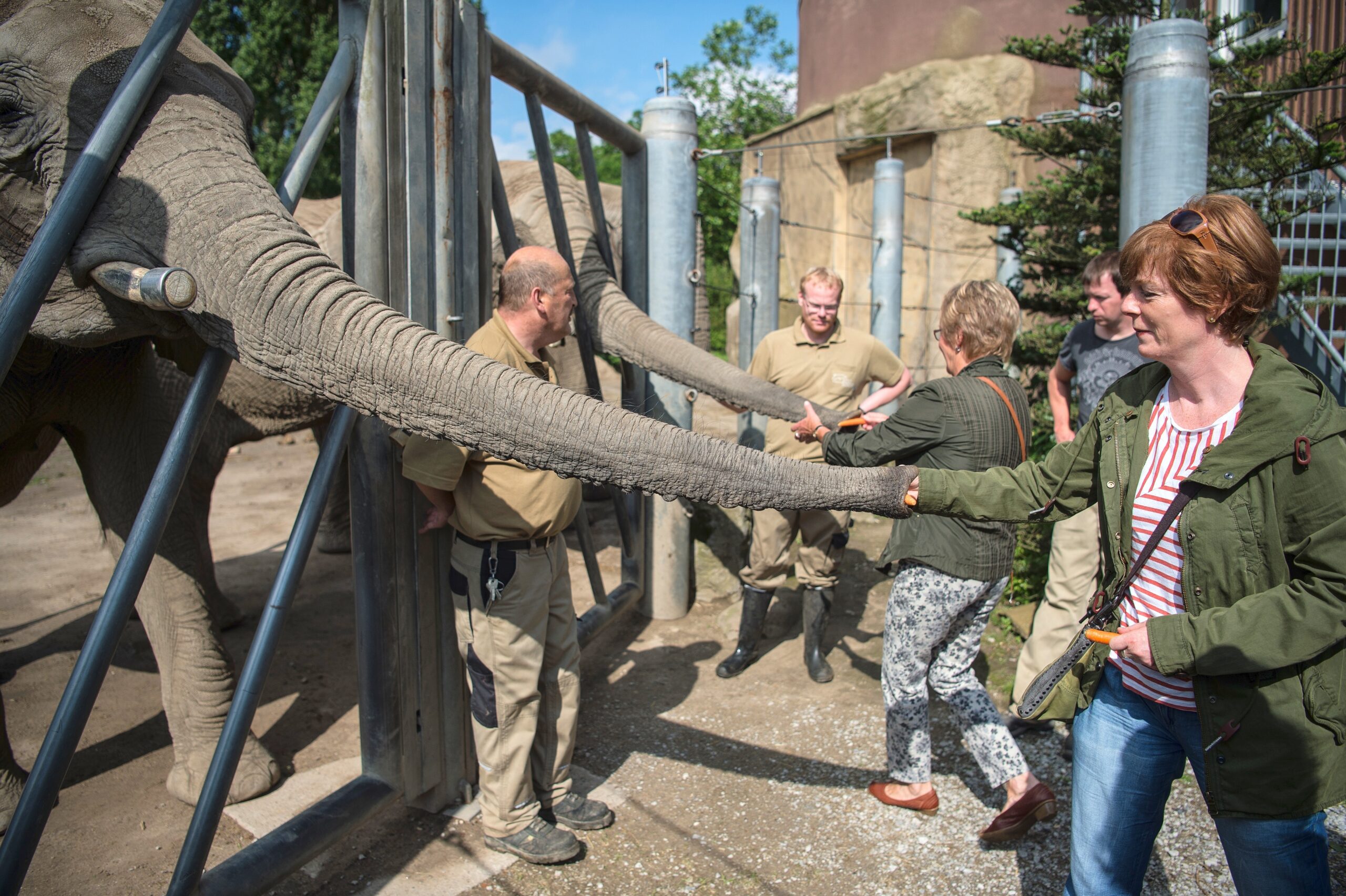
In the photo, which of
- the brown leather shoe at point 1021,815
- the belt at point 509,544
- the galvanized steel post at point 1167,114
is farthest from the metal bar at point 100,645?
the galvanized steel post at point 1167,114

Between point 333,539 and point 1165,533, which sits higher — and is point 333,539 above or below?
below

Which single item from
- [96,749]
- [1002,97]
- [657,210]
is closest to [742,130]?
[1002,97]

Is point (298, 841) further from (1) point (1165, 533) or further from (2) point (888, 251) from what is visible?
(2) point (888, 251)

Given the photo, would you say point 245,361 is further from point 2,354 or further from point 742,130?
point 742,130

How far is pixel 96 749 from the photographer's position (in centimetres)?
382

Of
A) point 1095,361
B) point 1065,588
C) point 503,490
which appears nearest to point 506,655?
point 503,490

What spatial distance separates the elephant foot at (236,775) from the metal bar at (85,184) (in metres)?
2.00

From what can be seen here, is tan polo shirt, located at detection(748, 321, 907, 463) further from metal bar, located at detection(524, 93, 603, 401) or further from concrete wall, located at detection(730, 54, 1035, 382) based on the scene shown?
concrete wall, located at detection(730, 54, 1035, 382)

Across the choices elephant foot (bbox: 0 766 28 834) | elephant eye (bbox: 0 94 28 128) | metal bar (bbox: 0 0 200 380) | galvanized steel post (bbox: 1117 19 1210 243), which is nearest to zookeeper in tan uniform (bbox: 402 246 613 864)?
metal bar (bbox: 0 0 200 380)

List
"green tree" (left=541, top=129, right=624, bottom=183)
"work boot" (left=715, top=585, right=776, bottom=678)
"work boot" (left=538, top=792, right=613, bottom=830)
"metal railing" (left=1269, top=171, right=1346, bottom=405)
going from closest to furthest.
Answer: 1. "work boot" (left=538, top=792, right=613, bottom=830)
2. "work boot" (left=715, top=585, right=776, bottom=678)
3. "metal railing" (left=1269, top=171, right=1346, bottom=405)
4. "green tree" (left=541, top=129, right=624, bottom=183)

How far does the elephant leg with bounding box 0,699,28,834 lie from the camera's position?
3.23 m

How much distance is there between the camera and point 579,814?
10.5ft

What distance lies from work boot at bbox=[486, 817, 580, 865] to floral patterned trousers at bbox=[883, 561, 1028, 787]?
45.3 inches

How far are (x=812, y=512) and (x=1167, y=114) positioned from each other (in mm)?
2249
